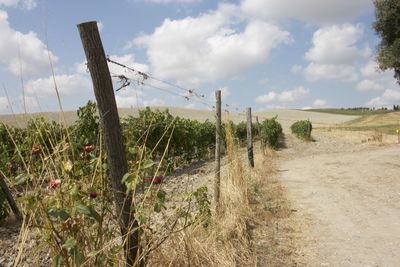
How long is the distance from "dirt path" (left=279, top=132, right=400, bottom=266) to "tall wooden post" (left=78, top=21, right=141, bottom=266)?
10.1 ft

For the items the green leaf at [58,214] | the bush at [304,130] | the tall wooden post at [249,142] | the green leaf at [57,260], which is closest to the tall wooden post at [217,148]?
the green leaf at [57,260]

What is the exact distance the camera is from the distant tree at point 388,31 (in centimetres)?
1769

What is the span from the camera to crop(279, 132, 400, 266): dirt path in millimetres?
5840

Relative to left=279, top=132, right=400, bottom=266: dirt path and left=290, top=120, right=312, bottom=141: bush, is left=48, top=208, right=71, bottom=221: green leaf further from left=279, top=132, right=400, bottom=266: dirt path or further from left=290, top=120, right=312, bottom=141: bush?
left=290, top=120, right=312, bottom=141: bush

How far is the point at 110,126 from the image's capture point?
3.14 metres

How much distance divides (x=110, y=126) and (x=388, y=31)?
17.7 metres

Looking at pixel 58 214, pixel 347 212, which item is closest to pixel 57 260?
pixel 58 214

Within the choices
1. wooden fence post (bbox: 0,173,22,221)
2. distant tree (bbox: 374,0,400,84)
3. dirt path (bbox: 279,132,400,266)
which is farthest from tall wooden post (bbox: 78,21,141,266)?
distant tree (bbox: 374,0,400,84)

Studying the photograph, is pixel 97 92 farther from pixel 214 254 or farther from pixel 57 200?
pixel 214 254

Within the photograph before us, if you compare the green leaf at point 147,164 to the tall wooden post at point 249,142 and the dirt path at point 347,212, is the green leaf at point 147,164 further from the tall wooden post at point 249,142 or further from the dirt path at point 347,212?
the tall wooden post at point 249,142

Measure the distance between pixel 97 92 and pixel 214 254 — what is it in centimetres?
221

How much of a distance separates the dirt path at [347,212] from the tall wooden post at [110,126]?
10.1ft

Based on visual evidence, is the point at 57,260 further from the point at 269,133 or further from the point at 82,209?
the point at 269,133

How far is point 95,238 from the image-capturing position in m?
3.05
